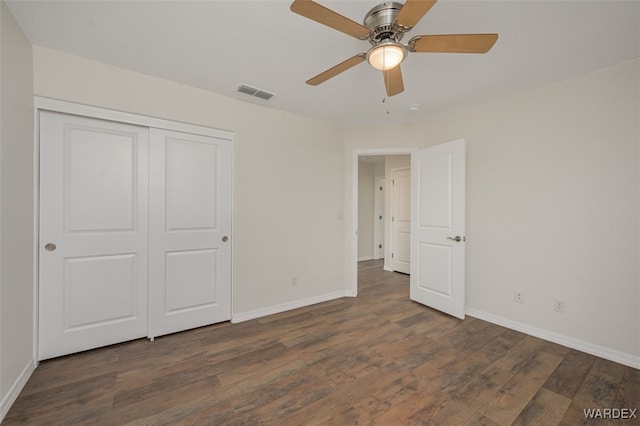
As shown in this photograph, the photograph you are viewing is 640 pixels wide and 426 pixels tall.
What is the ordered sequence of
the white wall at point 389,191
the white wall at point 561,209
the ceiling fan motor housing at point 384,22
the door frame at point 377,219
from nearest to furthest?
the ceiling fan motor housing at point 384,22 → the white wall at point 561,209 → the white wall at point 389,191 → the door frame at point 377,219

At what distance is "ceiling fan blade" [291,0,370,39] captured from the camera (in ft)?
3.99

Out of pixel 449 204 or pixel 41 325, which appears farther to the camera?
pixel 449 204

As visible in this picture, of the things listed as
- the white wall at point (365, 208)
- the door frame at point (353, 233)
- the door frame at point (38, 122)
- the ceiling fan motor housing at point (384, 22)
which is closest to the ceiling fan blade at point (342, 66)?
the ceiling fan motor housing at point (384, 22)

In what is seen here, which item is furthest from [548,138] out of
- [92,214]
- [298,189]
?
[92,214]

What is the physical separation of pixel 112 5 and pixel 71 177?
140 cm

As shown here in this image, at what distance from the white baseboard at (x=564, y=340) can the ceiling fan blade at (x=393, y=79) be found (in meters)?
2.69

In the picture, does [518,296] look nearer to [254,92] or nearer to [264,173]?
[264,173]

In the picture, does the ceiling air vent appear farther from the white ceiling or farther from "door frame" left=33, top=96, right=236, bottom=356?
"door frame" left=33, top=96, right=236, bottom=356

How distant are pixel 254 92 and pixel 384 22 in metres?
1.64

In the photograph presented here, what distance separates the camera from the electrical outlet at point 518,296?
281 centimetres

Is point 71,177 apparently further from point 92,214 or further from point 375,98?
point 375,98

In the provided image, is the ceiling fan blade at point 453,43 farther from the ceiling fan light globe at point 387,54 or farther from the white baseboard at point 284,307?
the white baseboard at point 284,307

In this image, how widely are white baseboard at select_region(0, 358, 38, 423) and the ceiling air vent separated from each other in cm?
282

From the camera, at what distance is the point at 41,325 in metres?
2.14
